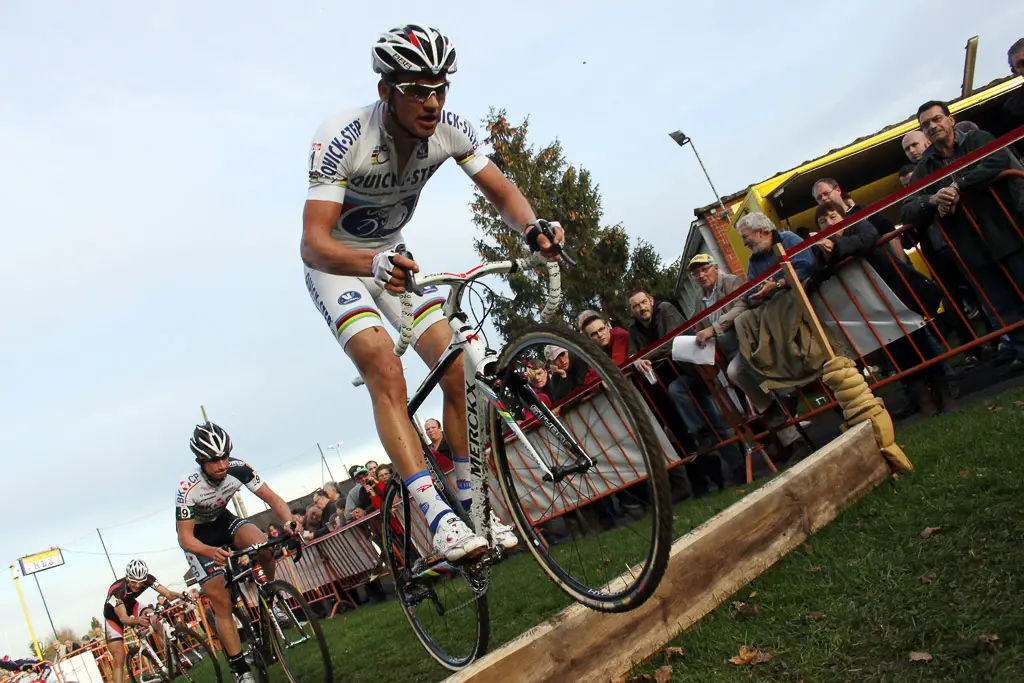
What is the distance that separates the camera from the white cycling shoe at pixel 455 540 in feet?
12.4

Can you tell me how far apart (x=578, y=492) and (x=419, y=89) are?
2.09 metres

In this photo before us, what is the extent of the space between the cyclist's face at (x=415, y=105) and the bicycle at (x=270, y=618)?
3.92 m

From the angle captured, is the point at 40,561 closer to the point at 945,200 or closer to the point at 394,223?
the point at 394,223

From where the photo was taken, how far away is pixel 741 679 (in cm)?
311

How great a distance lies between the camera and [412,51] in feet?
12.6

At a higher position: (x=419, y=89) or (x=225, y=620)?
(x=419, y=89)

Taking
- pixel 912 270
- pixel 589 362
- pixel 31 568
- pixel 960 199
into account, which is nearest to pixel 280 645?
pixel 589 362

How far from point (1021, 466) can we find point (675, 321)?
4446 mm

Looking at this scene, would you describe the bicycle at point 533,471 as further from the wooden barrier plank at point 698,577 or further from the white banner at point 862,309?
the white banner at point 862,309

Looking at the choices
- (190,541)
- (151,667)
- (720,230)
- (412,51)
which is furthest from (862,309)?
(720,230)

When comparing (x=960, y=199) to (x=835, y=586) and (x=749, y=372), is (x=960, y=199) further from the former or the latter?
(x=835, y=586)

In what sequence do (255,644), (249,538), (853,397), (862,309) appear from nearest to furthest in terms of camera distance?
(853,397) → (862,309) → (255,644) → (249,538)

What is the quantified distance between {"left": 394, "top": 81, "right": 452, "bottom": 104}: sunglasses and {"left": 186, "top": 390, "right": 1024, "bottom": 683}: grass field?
281cm

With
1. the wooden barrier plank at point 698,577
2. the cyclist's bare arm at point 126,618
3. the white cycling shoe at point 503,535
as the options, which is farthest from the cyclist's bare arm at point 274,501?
the cyclist's bare arm at point 126,618
